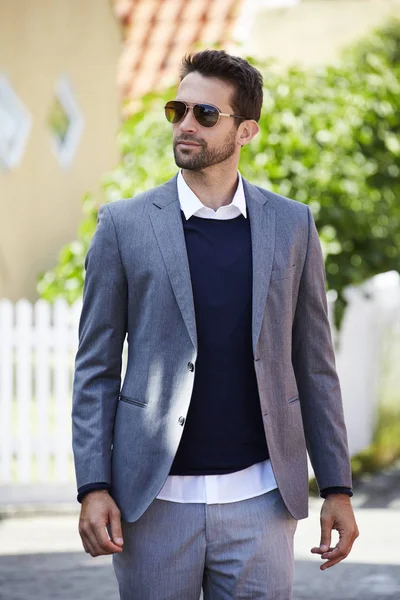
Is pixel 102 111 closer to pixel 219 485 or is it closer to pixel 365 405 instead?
pixel 365 405

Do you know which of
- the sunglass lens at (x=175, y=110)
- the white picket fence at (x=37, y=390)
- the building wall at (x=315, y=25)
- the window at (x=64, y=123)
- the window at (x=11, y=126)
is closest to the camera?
the sunglass lens at (x=175, y=110)

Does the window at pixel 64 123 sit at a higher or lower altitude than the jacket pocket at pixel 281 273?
higher

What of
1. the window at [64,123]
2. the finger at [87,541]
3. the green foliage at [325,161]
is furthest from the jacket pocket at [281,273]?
the window at [64,123]

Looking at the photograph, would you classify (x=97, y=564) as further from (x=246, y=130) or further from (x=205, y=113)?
(x=205, y=113)

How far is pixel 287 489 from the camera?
10.0 ft

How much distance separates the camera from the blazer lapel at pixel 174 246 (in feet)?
9.71

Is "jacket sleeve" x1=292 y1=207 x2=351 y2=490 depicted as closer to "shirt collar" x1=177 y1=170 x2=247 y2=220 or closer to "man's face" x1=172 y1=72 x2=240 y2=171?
"shirt collar" x1=177 y1=170 x2=247 y2=220

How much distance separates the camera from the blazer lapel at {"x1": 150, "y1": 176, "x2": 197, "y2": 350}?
2.96m

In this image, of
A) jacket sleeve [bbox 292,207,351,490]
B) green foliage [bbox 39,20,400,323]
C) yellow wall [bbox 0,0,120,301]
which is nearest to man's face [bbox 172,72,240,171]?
jacket sleeve [bbox 292,207,351,490]

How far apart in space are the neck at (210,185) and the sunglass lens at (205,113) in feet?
0.43

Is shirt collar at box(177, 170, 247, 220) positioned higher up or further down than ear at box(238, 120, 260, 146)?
further down

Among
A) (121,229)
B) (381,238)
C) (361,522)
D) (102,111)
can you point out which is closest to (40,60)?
(102,111)

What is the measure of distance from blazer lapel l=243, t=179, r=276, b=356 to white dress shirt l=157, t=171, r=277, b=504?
0.10m

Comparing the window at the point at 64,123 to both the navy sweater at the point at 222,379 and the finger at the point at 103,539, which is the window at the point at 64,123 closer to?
the navy sweater at the point at 222,379
